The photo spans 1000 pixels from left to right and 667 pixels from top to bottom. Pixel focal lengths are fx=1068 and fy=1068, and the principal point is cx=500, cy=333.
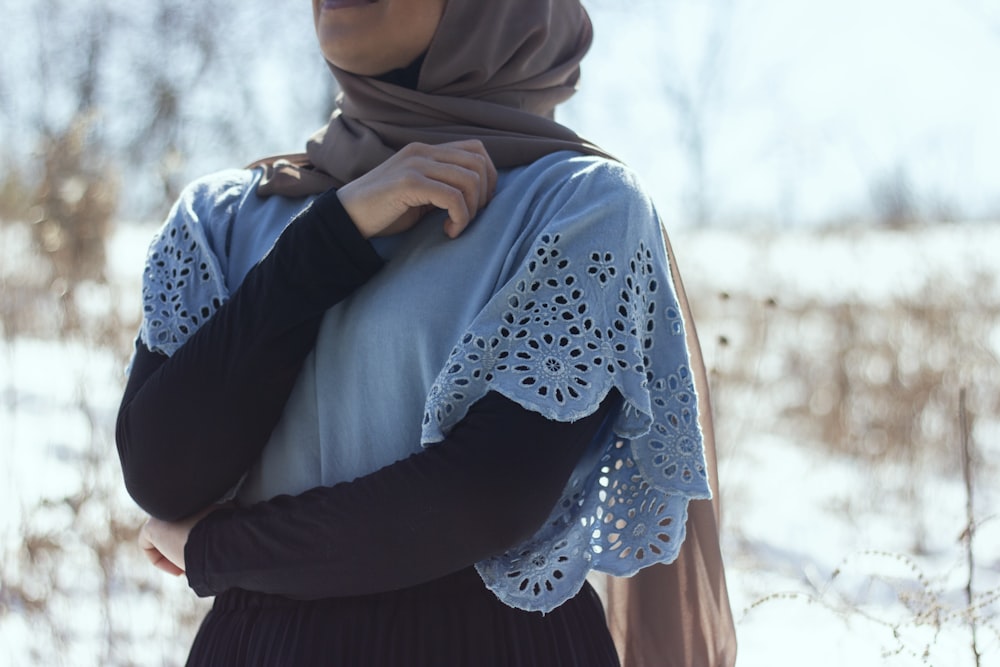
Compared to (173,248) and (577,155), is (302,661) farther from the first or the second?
(577,155)

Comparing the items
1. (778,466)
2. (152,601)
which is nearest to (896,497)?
(778,466)

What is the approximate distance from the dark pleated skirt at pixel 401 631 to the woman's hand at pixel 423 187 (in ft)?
1.39

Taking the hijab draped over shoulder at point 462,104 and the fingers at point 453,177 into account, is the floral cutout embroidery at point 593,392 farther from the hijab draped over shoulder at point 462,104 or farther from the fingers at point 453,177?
the hijab draped over shoulder at point 462,104

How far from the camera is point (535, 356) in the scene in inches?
46.0

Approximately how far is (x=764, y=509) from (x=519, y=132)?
13.7 feet

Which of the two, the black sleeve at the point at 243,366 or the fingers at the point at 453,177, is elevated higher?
the fingers at the point at 453,177

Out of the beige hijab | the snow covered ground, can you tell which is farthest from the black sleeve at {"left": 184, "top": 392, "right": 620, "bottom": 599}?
the snow covered ground

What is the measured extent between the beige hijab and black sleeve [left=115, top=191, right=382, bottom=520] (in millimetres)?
212

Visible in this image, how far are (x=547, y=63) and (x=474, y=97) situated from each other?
0.14m

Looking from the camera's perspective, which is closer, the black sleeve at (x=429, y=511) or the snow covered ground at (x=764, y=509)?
→ the black sleeve at (x=429, y=511)

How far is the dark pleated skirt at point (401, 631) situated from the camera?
1221 mm

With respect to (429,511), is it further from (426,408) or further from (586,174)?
(586,174)

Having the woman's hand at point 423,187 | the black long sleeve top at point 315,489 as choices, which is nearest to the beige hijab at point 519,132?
the woman's hand at point 423,187

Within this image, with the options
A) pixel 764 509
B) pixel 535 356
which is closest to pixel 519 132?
pixel 535 356
